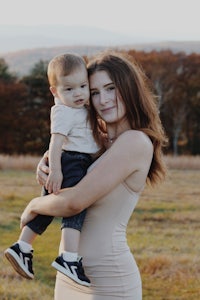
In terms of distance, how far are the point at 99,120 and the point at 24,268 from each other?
612 millimetres

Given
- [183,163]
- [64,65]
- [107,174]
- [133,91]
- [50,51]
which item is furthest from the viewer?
[50,51]

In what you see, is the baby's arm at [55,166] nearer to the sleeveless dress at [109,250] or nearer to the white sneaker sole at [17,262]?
the sleeveless dress at [109,250]

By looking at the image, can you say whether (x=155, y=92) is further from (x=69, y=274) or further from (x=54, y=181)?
(x=69, y=274)

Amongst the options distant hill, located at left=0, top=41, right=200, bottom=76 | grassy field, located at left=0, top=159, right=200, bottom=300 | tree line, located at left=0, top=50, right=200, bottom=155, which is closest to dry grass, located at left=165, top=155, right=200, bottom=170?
tree line, located at left=0, top=50, right=200, bottom=155

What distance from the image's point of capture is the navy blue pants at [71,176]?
8.29 ft

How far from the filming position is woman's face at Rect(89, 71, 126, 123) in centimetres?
255

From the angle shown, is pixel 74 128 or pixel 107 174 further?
pixel 74 128

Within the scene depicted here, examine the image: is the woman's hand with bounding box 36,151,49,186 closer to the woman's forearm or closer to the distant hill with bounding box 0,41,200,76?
the woman's forearm

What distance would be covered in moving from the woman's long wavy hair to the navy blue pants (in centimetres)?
22

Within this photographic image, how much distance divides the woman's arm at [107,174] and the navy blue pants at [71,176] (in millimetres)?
38

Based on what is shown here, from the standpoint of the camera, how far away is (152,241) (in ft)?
23.5

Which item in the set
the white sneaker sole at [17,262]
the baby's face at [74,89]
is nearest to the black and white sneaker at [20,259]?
the white sneaker sole at [17,262]

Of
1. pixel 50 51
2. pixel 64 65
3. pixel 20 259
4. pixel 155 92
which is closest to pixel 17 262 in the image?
pixel 20 259

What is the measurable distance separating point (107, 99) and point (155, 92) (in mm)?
13399
